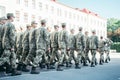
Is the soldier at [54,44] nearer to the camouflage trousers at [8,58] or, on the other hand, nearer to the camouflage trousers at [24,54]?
the camouflage trousers at [24,54]

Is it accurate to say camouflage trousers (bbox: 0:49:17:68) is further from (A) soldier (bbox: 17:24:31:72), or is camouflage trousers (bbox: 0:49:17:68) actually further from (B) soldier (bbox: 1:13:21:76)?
(A) soldier (bbox: 17:24:31:72)

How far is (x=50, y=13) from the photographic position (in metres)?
62.4

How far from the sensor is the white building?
50.7 meters

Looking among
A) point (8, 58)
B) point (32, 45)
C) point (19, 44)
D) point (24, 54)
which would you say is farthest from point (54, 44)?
point (8, 58)

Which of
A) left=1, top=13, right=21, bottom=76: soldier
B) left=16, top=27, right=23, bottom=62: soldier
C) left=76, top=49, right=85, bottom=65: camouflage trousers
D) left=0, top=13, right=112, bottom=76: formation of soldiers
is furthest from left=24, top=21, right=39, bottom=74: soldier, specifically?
left=76, top=49, right=85, bottom=65: camouflage trousers

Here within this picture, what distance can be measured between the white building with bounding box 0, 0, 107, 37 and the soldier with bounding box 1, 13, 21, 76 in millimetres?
→ 34720

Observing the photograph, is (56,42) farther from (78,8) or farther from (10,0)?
(78,8)

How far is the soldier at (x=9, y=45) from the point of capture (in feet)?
37.6

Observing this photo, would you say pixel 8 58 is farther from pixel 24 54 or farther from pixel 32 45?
pixel 24 54

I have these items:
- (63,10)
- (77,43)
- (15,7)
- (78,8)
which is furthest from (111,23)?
(77,43)

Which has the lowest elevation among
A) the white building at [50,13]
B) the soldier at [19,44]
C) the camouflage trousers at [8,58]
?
the camouflage trousers at [8,58]

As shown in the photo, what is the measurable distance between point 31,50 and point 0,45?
164 cm

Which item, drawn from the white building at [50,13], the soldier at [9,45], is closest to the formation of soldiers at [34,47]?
the soldier at [9,45]

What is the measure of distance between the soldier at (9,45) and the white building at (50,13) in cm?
3472
